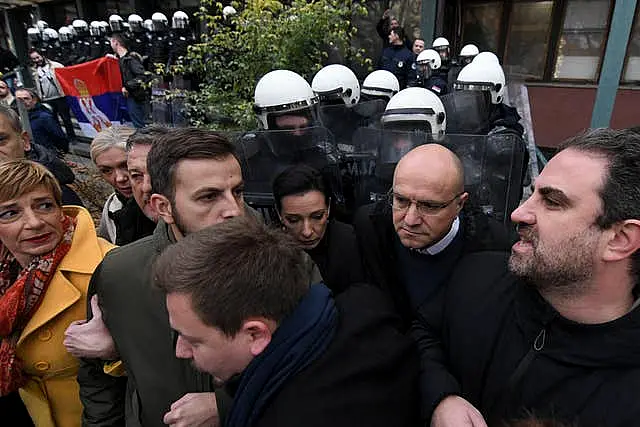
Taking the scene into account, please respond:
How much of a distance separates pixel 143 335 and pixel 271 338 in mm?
571

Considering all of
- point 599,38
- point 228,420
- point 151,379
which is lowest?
point 151,379

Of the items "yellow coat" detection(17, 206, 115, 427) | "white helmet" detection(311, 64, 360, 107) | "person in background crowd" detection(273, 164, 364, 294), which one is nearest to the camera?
"yellow coat" detection(17, 206, 115, 427)

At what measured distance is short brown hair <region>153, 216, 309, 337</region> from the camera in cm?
96

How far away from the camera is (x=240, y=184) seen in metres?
1.54

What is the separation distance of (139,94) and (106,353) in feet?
21.9

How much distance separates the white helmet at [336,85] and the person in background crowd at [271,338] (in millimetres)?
3158

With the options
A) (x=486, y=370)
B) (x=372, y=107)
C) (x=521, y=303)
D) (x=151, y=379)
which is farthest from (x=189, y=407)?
(x=372, y=107)

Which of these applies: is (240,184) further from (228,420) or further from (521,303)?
(521,303)

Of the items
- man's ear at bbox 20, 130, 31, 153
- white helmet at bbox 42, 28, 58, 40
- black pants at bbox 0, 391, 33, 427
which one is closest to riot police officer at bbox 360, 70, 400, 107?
man's ear at bbox 20, 130, 31, 153

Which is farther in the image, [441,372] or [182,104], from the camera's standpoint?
[182,104]

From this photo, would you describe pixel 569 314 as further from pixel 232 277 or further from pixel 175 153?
pixel 175 153

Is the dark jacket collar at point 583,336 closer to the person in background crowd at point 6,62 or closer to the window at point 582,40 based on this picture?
the window at point 582,40

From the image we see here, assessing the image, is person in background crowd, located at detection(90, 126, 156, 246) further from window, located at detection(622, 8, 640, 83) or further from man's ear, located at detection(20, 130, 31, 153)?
window, located at detection(622, 8, 640, 83)

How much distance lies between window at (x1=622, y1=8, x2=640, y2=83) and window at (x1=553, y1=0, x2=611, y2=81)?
44cm
